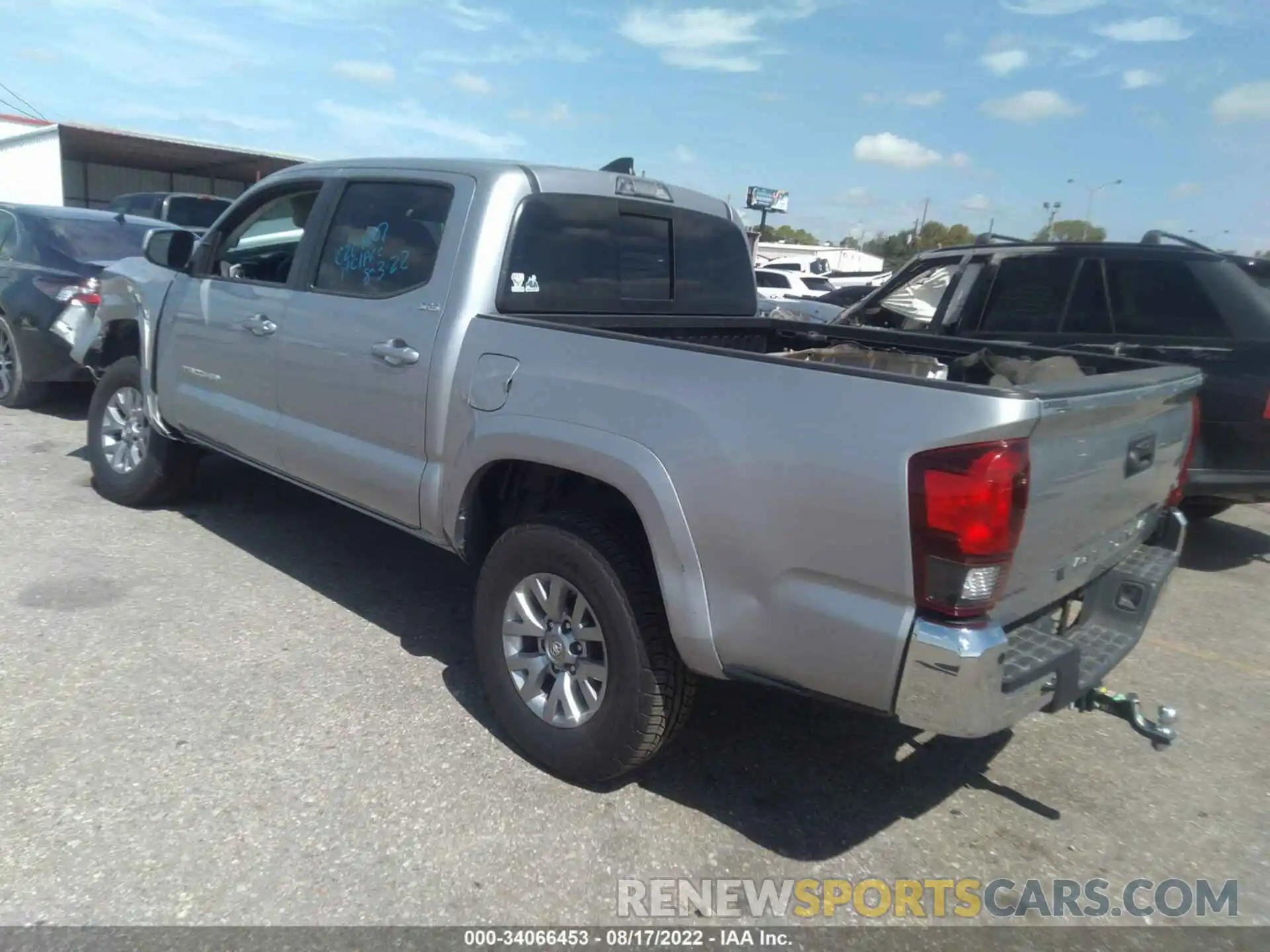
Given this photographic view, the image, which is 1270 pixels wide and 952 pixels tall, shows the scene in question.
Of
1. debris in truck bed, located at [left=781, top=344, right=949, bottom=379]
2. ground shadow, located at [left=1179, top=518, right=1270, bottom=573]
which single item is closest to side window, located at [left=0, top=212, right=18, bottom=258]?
debris in truck bed, located at [left=781, top=344, right=949, bottom=379]

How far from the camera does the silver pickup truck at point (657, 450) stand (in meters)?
2.40

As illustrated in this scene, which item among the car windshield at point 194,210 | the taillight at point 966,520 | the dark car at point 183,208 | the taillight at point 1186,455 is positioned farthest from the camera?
the car windshield at point 194,210

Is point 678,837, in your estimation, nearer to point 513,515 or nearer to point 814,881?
point 814,881

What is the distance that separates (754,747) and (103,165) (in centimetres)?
3466

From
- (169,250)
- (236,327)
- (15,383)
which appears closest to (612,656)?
(236,327)

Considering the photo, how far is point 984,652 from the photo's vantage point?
236 cm

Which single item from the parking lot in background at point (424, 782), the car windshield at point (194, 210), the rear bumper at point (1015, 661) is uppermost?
the car windshield at point (194, 210)

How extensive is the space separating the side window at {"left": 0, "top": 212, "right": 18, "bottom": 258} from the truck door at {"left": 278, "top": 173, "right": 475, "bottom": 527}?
513 centimetres

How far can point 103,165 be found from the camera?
31.5 meters

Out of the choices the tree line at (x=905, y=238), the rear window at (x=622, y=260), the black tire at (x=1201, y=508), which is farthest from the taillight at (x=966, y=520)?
the tree line at (x=905, y=238)

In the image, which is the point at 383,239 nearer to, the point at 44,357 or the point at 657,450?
the point at 657,450

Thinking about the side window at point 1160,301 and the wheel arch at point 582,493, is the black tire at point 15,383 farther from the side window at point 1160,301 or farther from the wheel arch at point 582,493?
the side window at point 1160,301
